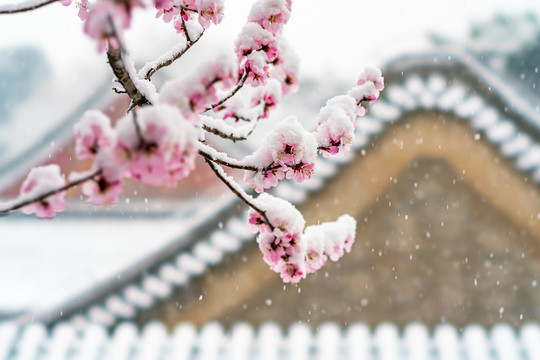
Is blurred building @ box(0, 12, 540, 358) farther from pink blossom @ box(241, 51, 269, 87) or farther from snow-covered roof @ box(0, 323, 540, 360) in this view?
pink blossom @ box(241, 51, 269, 87)

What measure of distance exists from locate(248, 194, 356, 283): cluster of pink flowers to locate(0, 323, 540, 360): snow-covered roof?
7.33 feet

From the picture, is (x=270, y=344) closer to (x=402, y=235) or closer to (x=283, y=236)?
(x=402, y=235)

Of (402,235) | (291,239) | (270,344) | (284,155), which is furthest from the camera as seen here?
(402,235)

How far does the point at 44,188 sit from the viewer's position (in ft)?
3.87

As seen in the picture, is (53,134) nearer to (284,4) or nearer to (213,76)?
(284,4)

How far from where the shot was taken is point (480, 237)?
17.0ft

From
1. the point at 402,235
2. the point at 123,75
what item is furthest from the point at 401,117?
the point at 123,75

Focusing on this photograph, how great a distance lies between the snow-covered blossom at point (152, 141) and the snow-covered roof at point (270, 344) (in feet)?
10.8

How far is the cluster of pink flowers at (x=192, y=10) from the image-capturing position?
73.2 inches

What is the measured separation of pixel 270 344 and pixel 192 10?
3142 millimetres

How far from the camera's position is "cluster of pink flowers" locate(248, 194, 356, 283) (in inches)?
67.1

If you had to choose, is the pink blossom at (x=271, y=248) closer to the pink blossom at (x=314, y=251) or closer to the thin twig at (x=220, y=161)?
the pink blossom at (x=314, y=251)

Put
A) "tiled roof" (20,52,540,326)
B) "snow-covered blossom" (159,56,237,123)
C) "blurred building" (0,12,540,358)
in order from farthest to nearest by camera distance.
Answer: "blurred building" (0,12,540,358)
"tiled roof" (20,52,540,326)
"snow-covered blossom" (159,56,237,123)

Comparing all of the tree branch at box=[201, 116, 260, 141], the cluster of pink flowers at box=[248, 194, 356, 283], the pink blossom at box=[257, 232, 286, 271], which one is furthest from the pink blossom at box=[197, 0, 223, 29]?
the pink blossom at box=[257, 232, 286, 271]
